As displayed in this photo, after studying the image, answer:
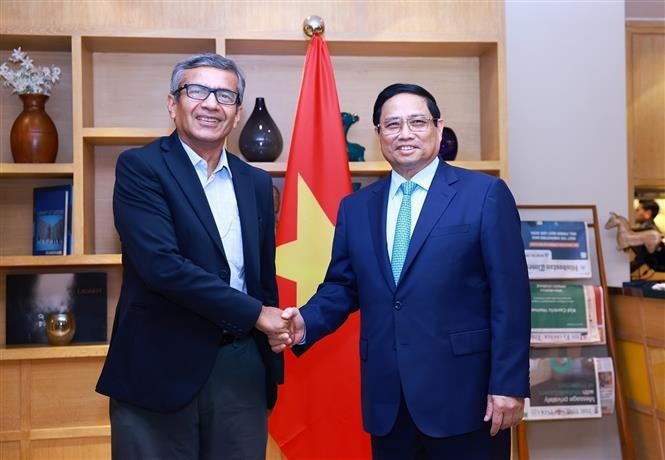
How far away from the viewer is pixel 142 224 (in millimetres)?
1644

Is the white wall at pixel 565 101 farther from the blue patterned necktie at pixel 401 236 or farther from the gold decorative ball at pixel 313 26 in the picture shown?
the blue patterned necktie at pixel 401 236

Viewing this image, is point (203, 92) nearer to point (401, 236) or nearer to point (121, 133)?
point (401, 236)

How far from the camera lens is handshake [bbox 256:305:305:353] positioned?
1.71 meters

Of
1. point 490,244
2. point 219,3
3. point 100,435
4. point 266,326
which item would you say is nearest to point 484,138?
point 219,3

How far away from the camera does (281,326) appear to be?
1744mm

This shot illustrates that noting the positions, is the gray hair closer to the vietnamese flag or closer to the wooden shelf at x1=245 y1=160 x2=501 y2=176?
the vietnamese flag

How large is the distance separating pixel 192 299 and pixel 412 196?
65cm

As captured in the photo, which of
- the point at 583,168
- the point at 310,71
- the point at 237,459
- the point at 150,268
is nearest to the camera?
the point at 150,268

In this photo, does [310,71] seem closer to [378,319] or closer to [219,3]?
[219,3]

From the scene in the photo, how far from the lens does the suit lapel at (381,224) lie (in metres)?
1.79

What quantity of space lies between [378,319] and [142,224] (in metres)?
0.63

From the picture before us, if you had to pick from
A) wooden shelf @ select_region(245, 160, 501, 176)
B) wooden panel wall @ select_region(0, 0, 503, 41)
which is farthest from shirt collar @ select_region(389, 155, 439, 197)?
wooden panel wall @ select_region(0, 0, 503, 41)

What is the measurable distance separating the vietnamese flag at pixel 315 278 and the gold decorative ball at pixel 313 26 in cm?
16

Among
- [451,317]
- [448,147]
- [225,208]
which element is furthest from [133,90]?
[451,317]
